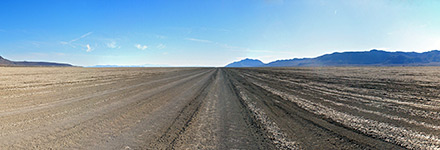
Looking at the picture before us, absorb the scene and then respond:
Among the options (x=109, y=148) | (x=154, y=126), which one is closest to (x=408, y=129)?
(x=154, y=126)

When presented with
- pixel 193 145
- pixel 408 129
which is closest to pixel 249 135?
pixel 193 145

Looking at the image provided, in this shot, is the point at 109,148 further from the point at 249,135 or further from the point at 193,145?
the point at 249,135

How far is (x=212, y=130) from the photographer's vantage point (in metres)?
4.11

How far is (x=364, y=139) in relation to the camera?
3.47m

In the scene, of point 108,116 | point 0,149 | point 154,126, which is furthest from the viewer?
point 108,116

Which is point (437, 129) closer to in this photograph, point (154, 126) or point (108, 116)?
point (154, 126)

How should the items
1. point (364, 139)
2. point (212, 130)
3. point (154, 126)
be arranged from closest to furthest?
1. point (364, 139)
2. point (212, 130)
3. point (154, 126)

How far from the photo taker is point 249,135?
3.78 m

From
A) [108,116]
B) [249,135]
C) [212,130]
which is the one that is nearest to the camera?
[249,135]

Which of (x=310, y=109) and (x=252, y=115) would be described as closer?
(x=252, y=115)

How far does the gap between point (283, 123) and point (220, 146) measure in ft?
6.20

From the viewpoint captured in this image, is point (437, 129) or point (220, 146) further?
point (437, 129)

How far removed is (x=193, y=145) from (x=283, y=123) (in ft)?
7.37

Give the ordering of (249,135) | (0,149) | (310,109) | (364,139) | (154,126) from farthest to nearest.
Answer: (310,109) → (154,126) → (249,135) → (364,139) → (0,149)
